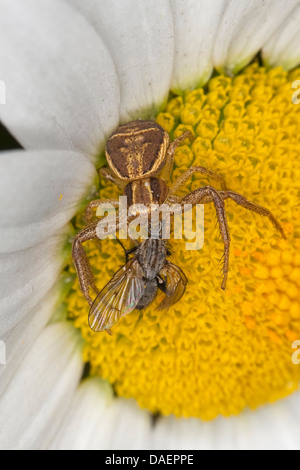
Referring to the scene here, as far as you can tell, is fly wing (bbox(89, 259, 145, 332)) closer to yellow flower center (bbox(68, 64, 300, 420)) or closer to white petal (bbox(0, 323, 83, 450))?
yellow flower center (bbox(68, 64, 300, 420))

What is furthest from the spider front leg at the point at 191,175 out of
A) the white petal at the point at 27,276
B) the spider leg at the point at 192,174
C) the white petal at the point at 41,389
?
the white petal at the point at 41,389

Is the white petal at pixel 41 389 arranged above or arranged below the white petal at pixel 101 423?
above

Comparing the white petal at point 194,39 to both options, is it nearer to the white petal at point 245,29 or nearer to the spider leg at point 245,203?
the white petal at point 245,29

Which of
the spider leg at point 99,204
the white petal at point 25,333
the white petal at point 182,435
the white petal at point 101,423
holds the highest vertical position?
the spider leg at point 99,204

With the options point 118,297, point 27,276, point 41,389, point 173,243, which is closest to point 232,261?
point 173,243

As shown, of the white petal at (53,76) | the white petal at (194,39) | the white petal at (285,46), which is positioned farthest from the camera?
the white petal at (285,46)

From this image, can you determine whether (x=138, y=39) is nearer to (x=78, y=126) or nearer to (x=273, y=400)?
(x=78, y=126)
